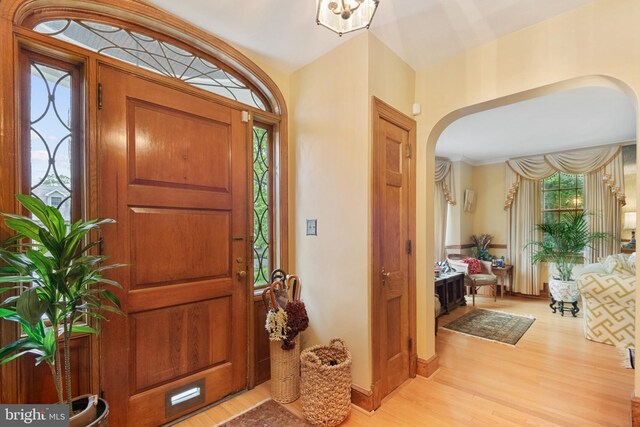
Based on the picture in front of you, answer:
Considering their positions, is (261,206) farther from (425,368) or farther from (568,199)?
(568,199)

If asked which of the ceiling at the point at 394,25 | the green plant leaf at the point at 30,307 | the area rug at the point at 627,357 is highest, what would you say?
the ceiling at the point at 394,25


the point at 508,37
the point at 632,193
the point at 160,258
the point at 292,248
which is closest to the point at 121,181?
the point at 160,258

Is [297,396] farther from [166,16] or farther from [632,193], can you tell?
[632,193]

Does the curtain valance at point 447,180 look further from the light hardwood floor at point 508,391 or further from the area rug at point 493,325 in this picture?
the light hardwood floor at point 508,391

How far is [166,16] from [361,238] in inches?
76.8

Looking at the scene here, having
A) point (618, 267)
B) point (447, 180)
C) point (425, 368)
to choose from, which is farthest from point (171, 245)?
point (447, 180)

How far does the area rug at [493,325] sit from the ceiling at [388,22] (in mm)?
3127

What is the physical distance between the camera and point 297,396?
2227 mm

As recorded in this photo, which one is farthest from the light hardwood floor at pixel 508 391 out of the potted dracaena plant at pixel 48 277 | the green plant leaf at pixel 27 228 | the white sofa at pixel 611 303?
the green plant leaf at pixel 27 228

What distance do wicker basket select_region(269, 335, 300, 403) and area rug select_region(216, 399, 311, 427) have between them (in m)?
0.08

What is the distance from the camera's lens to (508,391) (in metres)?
2.37

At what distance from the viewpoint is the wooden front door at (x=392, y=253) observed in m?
2.18

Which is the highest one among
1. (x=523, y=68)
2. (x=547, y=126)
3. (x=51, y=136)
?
(x=547, y=126)

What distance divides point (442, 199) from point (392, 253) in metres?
4.03
